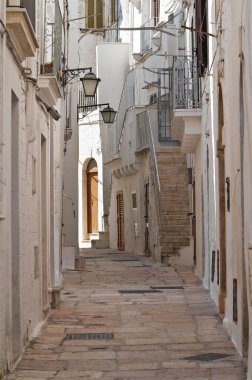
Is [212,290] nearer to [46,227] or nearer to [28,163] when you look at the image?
[46,227]

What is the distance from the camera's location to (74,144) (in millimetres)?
24641

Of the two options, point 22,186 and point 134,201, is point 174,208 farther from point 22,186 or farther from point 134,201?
point 22,186

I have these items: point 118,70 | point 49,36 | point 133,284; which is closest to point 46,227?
point 49,36

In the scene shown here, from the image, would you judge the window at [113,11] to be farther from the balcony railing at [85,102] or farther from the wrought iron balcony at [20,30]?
the wrought iron balcony at [20,30]

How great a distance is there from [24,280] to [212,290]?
230 inches

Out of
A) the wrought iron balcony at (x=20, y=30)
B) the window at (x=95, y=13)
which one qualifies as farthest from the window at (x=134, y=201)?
the wrought iron balcony at (x=20, y=30)

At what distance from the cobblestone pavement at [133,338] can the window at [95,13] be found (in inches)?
926

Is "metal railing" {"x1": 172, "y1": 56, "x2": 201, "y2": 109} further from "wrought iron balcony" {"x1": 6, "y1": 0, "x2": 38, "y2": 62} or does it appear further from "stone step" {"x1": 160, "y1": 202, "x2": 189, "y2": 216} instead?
"wrought iron balcony" {"x1": 6, "y1": 0, "x2": 38, "y2": 62}

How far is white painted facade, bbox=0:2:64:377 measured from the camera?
7547mm

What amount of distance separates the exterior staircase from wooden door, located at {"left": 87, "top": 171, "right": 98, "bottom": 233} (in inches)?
480

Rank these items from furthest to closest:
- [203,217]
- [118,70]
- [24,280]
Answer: [118,70] → [203,217] → [24,280]

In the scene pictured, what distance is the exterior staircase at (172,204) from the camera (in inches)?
916

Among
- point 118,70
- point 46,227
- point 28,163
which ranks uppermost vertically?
point 118,70

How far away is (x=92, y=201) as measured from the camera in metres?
37.5
